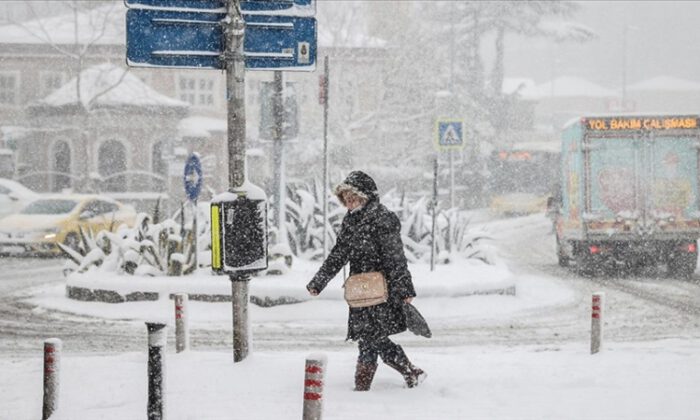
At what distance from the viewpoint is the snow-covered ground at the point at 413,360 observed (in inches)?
275

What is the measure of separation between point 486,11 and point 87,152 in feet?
84.8

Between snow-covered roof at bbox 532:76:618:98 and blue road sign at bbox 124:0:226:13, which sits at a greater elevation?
snow-covered roof at bbox 532:76:618:98

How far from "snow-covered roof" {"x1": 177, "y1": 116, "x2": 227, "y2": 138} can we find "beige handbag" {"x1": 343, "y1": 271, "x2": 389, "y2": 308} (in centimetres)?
3528

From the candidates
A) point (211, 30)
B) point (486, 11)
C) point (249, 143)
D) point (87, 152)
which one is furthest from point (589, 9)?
point (211, 30)

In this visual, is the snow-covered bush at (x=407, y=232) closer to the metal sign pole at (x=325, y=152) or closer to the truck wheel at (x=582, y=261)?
the metal sign pole at (x=325, y=152)

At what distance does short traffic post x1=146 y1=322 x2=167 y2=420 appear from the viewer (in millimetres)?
5840

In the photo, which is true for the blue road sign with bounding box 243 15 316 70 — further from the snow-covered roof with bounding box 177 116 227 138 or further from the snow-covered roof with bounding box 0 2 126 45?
the snow-covered roof with bounding box 0 2 126 45

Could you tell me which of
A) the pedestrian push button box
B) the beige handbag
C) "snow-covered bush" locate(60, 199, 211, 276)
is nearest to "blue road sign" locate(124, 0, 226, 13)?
the pedestrian push button box

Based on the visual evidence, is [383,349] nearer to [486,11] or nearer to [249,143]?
[249,143]

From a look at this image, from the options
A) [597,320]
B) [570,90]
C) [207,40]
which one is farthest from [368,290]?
[570,90]

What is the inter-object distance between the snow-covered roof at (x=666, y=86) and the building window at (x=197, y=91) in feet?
244

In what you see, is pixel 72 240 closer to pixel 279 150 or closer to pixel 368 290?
pixel 279 150

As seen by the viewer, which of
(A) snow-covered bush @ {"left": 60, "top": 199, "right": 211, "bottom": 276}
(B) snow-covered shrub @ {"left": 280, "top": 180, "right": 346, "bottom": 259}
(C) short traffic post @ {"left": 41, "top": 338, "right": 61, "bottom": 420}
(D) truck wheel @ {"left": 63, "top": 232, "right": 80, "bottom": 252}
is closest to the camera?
(C) short traffic post @ {"left": 41, "top": 338, "right": 61, "bottom": 420}

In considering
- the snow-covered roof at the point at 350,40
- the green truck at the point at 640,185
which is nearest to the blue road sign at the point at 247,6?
the green truck at the point at 640,185
